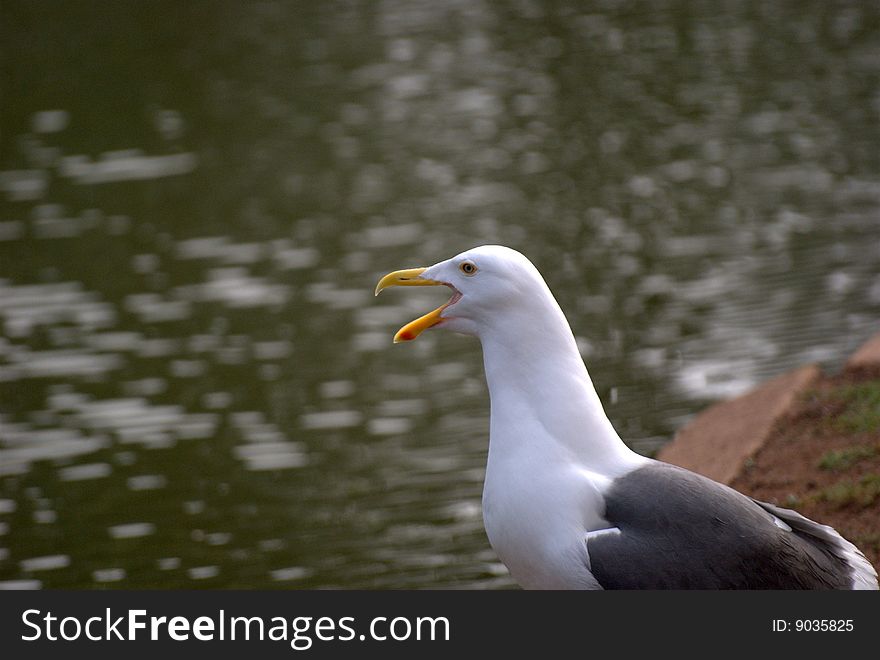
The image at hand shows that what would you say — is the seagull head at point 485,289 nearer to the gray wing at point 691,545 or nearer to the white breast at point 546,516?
the white breast at point 546,516

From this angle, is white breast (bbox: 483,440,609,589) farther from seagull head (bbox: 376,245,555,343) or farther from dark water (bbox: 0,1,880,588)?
dark water (bbox: 0,1,880,588)

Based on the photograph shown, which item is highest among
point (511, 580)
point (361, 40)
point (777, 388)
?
point (361, 40)

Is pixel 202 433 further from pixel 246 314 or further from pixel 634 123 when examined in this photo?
pixel 634 123

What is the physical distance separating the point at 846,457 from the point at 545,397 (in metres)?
2.41

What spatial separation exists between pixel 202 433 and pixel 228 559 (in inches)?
70.3

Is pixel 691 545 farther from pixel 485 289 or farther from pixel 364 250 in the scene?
pixel 364 250

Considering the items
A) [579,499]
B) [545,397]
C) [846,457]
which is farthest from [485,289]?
[846,457]

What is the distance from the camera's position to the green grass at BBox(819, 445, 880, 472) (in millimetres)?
6688

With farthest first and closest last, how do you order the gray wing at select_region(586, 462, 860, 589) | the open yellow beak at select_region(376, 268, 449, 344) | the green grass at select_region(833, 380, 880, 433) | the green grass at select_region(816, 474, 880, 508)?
1. the green grass at select_region(833, 380, 880, 433)
2. the green grass at select_region(816, 474, 880, 508)
3. the open yellow beak at select_region(376, 268, 449, 344)
4. the gray wing at select_region(586, 462, 860, 589)

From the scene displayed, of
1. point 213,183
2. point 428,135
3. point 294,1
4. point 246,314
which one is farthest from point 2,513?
point 294,1

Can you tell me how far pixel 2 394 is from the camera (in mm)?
10352

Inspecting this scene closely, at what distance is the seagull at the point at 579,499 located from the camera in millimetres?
4684

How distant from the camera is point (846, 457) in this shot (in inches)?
266

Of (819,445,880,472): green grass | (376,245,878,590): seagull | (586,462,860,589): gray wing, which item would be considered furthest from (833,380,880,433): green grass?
(586,462,860,589): gray wing
